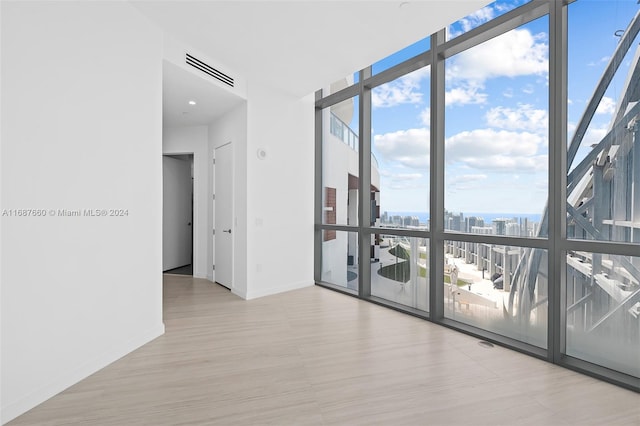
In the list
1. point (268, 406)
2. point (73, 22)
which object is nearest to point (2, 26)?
point (73, 22)

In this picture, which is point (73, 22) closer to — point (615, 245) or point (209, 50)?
point (209, 50)

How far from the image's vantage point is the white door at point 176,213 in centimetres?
598

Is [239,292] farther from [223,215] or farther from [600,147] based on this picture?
[600,147]

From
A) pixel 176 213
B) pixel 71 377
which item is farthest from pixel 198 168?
pixel 71 377

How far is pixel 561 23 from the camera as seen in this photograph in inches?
93.7

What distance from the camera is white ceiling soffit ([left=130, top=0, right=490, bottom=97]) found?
252 centimetres

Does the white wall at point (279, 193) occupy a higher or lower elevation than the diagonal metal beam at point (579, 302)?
higher

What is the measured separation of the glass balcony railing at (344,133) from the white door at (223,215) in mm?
1561

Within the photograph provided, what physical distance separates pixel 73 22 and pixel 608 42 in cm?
371

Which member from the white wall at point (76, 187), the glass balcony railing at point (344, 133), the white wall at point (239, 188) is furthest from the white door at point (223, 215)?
the white wall at point (76, 187)

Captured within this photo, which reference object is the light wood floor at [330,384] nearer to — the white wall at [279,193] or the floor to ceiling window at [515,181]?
the floor to ceiling window at [515,181]

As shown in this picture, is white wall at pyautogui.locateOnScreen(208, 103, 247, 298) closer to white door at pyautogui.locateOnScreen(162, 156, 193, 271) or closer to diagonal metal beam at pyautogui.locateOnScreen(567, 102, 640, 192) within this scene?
white door at pyautogui.locateOnScreen(162, 156, 193, 271)

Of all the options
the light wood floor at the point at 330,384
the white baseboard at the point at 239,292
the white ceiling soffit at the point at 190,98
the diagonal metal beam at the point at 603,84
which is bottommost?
the light wood floor at the point at 330,384

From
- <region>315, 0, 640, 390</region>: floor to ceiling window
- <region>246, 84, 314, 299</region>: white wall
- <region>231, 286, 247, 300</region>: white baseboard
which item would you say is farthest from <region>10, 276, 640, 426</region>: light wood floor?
<region>246, 84, 314, 299</region>: white wall
